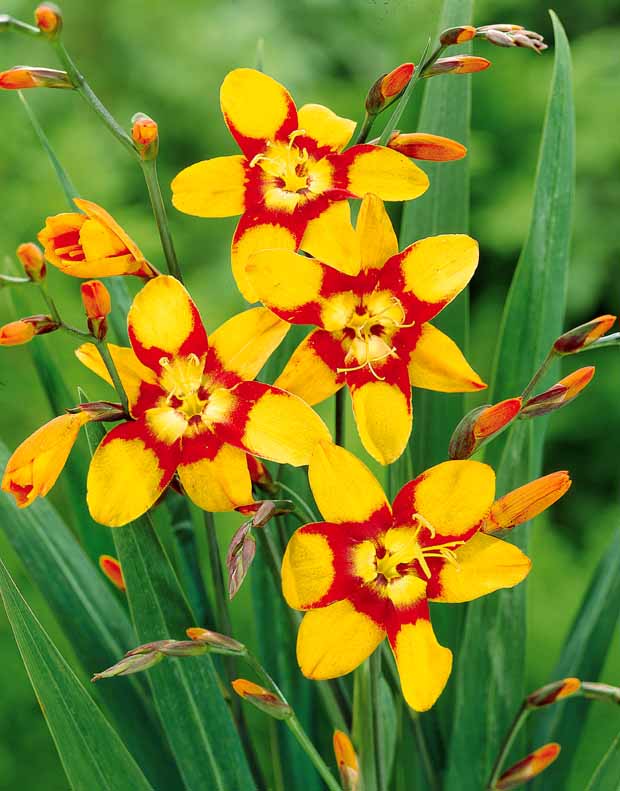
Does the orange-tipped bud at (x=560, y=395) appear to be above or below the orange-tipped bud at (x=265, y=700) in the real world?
above

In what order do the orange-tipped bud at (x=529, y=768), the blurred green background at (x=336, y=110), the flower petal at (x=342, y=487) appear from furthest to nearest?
1. the blurred green background at (x=336, y=110)
2. the orange-tipped bud at (x=529, y=768)
3. the flower petal at (x=342, y=487)

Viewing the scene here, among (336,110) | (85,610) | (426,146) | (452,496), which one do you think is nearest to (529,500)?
(452,496)

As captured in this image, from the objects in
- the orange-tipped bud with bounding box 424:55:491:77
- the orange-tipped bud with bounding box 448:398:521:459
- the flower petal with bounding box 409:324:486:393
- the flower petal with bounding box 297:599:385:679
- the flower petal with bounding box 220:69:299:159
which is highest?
the orange-tipped bud with bounding box 424:55:491:77

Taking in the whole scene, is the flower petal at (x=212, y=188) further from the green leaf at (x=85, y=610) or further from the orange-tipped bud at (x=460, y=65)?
the green leaf at (x=85, y=610)

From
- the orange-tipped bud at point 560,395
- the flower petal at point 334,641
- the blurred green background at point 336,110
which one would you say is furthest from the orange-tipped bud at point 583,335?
the blurred green background at point 336,110

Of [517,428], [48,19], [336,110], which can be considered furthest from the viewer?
[336,110]

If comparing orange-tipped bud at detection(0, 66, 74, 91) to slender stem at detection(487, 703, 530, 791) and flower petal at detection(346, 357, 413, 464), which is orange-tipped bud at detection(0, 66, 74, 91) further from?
slender stem at detection(487, 703, 530, 791)

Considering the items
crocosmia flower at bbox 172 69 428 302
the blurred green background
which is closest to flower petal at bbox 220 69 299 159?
crocosmia flower at bbox 172 69 428 302

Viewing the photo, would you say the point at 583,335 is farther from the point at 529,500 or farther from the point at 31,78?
the point at 31,78
